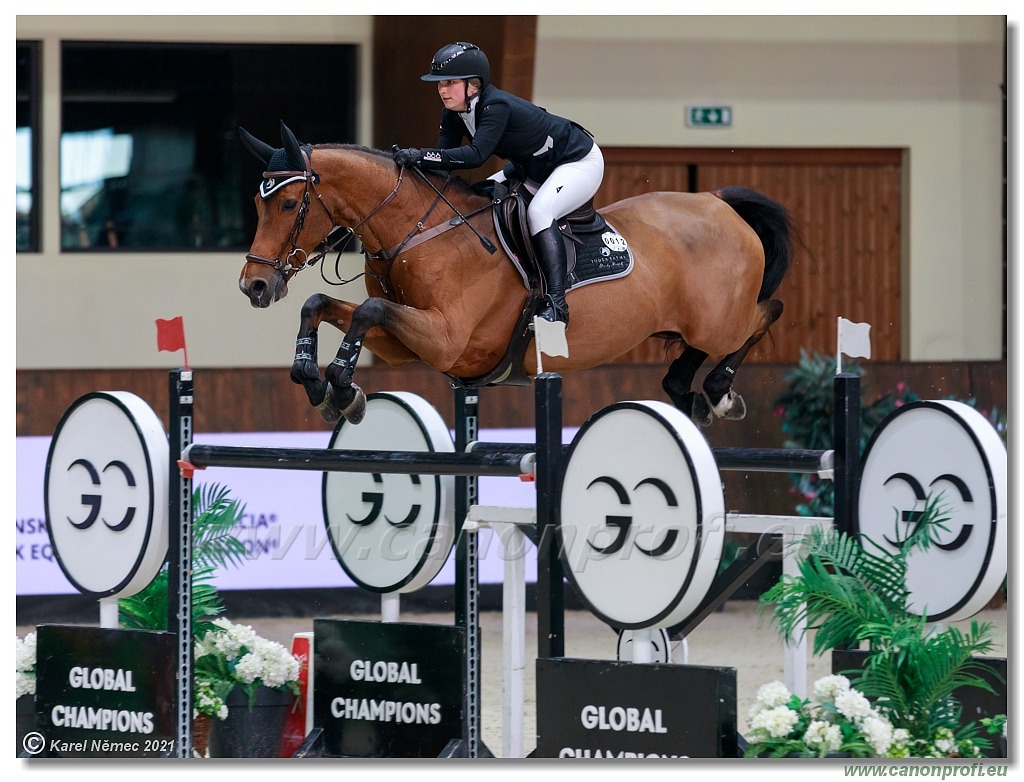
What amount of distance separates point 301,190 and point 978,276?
18.6ft

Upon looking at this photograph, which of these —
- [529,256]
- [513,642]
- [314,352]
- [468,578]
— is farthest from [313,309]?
[513,642]

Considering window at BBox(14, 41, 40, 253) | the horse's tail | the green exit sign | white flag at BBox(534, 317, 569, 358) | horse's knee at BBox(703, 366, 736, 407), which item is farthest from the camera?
the green exit sign

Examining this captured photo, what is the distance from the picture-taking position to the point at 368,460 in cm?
352

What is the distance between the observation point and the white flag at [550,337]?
340 centimetres

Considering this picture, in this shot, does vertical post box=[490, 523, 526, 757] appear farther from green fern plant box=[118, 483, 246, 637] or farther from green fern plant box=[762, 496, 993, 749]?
green fern plant box=[118, 483, 246, 637]

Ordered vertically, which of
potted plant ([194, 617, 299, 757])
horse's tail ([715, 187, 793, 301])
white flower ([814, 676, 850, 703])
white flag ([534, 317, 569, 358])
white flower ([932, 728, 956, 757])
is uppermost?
horse's tail ([715, 187, 793, 301])

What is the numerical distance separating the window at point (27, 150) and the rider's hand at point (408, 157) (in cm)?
421

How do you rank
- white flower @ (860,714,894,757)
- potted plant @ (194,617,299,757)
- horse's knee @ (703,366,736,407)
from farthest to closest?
horse's knee @ (703,366,736,407) → potted plant @ (194,617,299,757) → white flower @ (860,714,894,757)

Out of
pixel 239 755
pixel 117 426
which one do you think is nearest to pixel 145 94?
pixel 117 426

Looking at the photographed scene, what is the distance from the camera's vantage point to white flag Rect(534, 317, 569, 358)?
340 cm

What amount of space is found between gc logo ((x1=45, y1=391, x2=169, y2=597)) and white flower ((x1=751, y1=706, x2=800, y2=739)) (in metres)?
1.73

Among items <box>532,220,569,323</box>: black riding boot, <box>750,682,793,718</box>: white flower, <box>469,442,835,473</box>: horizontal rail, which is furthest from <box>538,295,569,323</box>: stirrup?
<box>750,682,793,718</box>: white flower

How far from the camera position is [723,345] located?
14.4 feet

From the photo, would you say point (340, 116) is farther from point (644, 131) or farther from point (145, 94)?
point (644, 131)
